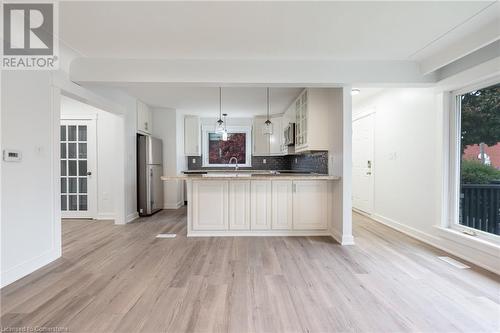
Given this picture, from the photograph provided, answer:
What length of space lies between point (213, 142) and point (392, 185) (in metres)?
4.69

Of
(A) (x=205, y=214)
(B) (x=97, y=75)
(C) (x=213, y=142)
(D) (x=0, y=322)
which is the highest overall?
(B) (x=97, y=75)

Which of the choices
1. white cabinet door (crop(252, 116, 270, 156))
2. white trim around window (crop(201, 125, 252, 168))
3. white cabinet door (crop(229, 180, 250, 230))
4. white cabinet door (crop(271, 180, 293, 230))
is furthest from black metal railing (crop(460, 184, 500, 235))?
white trim around window (crop(201, 125, 252, 168))

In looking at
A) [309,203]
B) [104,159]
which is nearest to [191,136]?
[104,159]

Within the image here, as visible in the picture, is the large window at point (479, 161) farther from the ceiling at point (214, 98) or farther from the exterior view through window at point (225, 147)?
the exterior view through window at point (225, 147)

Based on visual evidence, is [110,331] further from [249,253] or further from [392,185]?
[392,185]

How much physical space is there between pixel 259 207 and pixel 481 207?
109 inches

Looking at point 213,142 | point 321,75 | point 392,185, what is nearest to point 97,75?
point 321,75

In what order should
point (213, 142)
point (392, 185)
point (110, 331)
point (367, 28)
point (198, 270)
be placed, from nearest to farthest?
point (110, 331)
point (367, 28)
point (198, 270)
point (392, 185)
point (213, 142)

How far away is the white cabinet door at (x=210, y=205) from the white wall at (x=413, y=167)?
2875 mm

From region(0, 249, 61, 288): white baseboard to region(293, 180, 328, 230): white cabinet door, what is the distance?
3.14 meters

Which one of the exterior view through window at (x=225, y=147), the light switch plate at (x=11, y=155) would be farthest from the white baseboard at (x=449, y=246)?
the light switch plate at (x=11, y=155)

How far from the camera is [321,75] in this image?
312 centimetres

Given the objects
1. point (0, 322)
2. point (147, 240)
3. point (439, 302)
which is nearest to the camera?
point (0, 322)

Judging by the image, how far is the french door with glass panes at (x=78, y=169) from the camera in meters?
5.05
